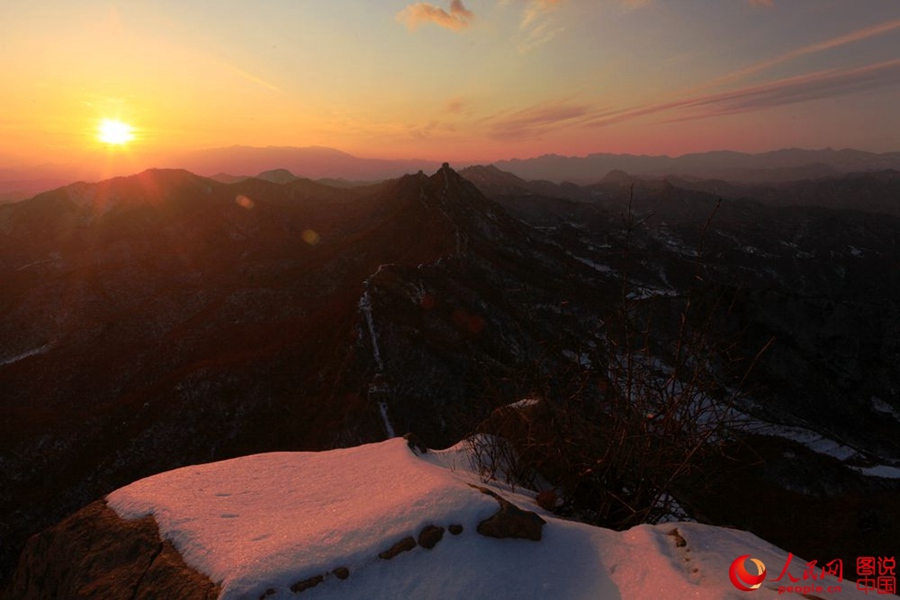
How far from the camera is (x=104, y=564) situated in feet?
20.1

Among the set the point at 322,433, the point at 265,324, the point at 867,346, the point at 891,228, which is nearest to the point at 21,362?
the point at 265,324

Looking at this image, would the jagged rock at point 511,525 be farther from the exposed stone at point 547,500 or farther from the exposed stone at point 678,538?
the exposed stone at point 547,500

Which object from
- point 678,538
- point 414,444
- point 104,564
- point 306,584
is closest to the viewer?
point 306,584

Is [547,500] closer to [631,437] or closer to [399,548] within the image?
[631,437]

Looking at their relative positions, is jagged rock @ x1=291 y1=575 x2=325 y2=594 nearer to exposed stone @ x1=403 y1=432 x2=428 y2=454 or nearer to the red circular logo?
the red circular logo

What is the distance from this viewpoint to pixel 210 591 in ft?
16.3

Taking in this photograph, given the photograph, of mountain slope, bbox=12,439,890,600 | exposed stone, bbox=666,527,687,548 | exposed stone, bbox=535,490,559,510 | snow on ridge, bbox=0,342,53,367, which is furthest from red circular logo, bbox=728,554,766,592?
snow on ridge, bbox=0,342,53,367

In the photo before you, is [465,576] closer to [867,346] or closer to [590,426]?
[590,426]

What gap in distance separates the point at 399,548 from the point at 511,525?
157 cm

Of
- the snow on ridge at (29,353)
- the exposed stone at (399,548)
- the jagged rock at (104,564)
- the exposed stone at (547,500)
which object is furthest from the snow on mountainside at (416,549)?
the snow on ridge at (29,353)

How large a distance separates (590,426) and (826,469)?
4398 centimetres

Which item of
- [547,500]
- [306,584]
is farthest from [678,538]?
[306,584]

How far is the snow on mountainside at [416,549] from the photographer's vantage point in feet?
16.2

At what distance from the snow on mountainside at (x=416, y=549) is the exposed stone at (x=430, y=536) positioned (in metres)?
0.01
